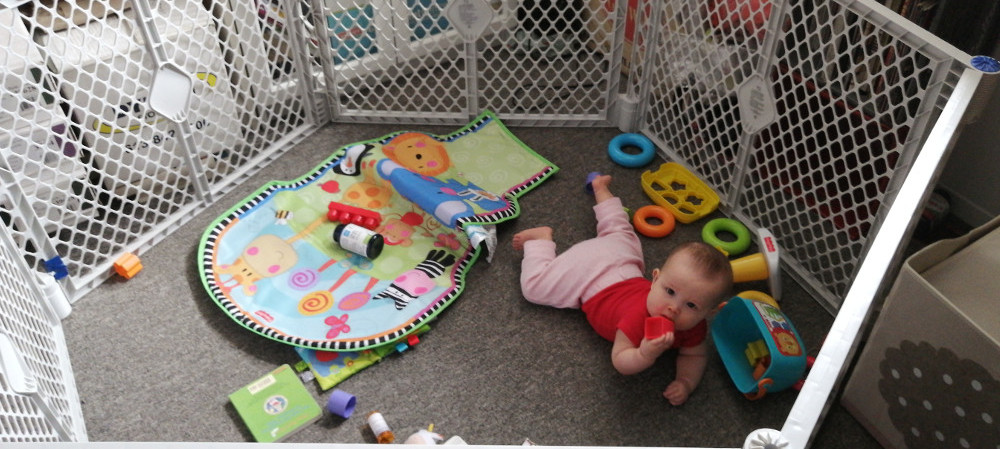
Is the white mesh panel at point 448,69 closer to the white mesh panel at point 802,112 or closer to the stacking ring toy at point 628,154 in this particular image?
the stacking ring toy at point 628,154

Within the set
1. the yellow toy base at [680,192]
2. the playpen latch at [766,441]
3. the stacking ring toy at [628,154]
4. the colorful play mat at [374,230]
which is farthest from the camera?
the stacking ring toy at [628,154]

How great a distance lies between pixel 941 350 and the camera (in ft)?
3.78

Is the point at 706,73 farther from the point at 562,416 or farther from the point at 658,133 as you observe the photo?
the point at 562,416

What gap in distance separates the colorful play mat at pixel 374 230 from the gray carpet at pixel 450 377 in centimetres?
6

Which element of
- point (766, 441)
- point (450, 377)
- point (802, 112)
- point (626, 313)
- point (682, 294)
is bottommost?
point (450, 377)

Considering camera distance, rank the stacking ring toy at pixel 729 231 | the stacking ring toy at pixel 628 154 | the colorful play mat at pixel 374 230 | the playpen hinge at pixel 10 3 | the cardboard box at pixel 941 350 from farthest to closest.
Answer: the stacking ring toy at pixel 628 154 < the stacking ring toy at pixel 729 231 < the colorful play mat at pixel 374 230 < the playpen hinge at pixel 10 3 < the cardboard box at pixel 941 350

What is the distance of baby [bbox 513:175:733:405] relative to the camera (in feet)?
4.58

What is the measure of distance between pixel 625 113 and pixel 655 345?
0.90 meters

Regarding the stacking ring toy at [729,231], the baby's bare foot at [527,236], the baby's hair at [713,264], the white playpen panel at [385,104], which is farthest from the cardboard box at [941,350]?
the baby's bare foot at [527,236]

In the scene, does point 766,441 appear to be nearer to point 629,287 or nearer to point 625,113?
point 629,287

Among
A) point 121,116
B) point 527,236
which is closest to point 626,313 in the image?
point 527,236

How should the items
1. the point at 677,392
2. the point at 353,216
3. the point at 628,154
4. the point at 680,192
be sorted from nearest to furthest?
1. the point at 677,392
2. the point at 353,216
3. the point at 680,192
4. the point at 628,154

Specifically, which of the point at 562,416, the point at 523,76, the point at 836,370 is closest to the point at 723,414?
the point at 562,416

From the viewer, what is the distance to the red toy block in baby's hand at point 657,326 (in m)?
1.38
